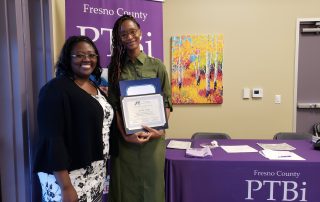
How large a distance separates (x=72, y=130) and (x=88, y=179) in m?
0.28

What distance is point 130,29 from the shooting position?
166 cm

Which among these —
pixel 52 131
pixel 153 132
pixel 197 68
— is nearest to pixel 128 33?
pixel 153 132

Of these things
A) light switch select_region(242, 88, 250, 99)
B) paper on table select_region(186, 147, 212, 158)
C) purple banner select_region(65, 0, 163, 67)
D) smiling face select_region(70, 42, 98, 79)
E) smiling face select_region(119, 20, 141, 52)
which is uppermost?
purple banner select_region(65, 0, 163, 67)

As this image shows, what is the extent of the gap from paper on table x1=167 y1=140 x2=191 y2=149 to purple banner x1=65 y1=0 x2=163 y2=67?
91 centimetres

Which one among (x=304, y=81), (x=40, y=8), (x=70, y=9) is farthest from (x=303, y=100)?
(x=40, y=8)

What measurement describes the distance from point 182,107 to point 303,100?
1636 mm

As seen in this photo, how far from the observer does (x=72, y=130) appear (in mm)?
1312

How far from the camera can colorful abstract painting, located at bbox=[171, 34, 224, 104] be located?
3629 mm

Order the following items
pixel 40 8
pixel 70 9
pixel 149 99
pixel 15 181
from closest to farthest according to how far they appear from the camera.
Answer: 1. pixel 15 181
2. pixel 149 99
3. pixel 40 8
4. pixel 70 9

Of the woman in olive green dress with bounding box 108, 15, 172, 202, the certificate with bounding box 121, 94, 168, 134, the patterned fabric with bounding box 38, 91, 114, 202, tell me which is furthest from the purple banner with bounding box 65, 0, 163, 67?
the patterned fabric with bounding box 38, 91, 114, 202

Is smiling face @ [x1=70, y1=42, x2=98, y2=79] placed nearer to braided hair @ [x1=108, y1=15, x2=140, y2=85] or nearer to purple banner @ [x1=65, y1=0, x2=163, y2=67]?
braided hair @ [x1=108, y1=15, x2=140, y2=85]

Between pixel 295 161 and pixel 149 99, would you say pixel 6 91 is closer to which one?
pixel 149 99

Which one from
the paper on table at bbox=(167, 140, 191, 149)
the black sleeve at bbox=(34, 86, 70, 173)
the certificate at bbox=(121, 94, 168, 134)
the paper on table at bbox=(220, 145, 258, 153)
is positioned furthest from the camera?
the paper on table at bbox=(167, 140, 191, 149)

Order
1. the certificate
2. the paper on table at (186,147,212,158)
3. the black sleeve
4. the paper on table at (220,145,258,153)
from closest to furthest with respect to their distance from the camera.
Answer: the black sleeve < the certificate < the paper on table at (186,147,212,158) < the paper on table at (220,145,258,153)
